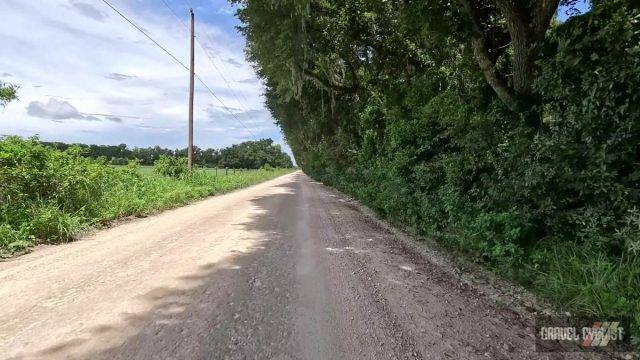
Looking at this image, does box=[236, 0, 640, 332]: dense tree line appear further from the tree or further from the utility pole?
the utility pole

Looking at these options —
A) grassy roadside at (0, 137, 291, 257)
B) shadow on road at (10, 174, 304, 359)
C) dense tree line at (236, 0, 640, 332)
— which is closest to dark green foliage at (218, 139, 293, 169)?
grassy roadside at (0, 137, 291, 257)

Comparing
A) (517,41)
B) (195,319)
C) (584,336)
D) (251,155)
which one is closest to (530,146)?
(517,41)

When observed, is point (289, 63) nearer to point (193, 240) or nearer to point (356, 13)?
point (356, 13)

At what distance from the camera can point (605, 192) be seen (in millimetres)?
3719

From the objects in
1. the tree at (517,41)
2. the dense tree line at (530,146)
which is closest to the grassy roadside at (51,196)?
the dense tree line at (530,146)

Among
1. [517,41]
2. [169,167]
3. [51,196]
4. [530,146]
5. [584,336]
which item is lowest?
[584,336]

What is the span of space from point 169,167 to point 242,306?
754 inches

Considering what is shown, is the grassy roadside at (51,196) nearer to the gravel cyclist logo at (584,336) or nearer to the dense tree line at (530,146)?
the dense tree line at (530,146)

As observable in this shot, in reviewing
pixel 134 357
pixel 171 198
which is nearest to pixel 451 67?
pixel 134 357

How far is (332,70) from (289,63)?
12.8 ft

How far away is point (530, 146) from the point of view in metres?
4.68

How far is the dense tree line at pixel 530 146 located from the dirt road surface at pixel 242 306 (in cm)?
81

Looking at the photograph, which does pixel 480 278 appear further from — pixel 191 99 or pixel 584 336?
pixel 191 99

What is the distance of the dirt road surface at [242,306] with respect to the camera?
318 centimetres
